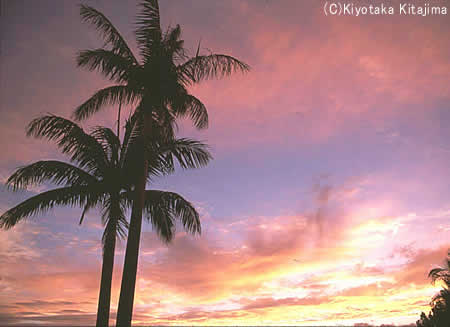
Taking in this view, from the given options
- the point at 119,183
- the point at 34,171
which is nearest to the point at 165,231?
the point at 119,183

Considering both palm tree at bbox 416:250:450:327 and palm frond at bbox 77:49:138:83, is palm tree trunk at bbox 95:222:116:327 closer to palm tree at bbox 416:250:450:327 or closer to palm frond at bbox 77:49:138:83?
palm frond at bbox 77:49:138:83

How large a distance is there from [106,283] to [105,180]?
408 cm

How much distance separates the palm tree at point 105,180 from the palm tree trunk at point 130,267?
7.25 feet

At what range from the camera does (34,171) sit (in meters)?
12.9

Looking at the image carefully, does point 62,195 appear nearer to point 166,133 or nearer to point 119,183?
A: point 119,183

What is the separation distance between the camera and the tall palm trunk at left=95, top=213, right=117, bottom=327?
1240 cm

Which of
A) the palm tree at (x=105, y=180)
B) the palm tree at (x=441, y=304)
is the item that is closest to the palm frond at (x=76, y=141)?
the palm tree at (x=105, y=180)

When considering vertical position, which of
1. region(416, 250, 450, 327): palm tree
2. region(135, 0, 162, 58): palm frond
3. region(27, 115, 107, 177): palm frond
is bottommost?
region(416, 250, 450, 327): palm tree

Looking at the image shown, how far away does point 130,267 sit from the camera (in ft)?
31.6

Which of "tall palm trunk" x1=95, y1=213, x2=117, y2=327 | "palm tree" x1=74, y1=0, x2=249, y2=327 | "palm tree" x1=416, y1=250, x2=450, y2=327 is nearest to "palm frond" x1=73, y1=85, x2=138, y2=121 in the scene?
"palm tree" x1=74, y1=0, x2=249, y2=327

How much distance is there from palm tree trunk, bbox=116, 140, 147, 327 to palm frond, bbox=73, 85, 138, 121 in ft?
10.7

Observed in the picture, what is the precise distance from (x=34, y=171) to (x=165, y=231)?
5.64m

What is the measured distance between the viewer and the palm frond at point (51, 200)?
1268cm

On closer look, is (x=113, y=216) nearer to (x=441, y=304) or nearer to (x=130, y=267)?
(x=130, y=267)
